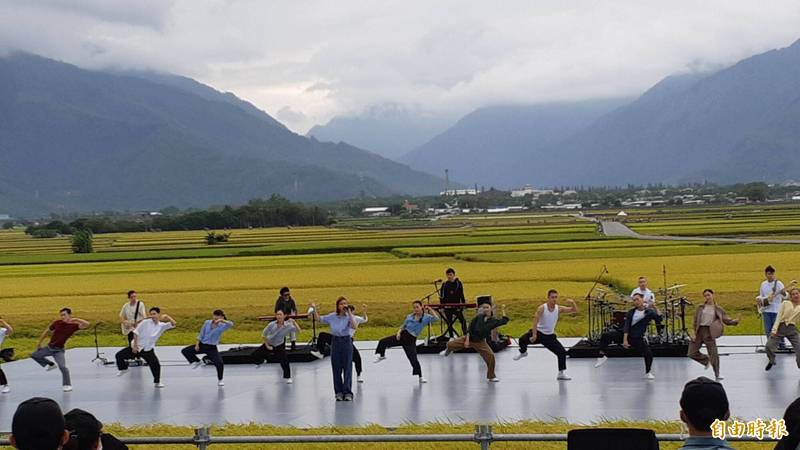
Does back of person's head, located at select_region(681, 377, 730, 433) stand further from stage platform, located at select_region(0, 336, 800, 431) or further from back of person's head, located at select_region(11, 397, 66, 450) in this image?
stage platform, located at select_region(0, 336, 800, 431)

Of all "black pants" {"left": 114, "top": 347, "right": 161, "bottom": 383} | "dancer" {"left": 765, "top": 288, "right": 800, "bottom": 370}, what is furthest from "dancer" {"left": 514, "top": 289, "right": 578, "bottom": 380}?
"black pants" {"left": 114, "top": 347, "right": 161, "bottom": 383}

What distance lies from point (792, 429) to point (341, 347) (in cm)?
1173

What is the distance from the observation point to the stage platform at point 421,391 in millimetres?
14414

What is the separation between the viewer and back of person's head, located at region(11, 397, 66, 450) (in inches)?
214

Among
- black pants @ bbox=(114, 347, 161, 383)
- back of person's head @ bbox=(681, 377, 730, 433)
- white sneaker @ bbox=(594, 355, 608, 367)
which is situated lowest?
white sneaker @ bbox=(594, 355, 608, 367)

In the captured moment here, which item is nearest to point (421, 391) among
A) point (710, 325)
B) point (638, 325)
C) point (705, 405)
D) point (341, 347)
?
point (341, 347)

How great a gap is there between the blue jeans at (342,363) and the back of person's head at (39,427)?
10.8m

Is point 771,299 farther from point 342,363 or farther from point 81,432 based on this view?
point 81,432

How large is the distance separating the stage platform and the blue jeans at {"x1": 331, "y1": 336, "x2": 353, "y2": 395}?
0.30m

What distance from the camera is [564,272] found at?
140 feet

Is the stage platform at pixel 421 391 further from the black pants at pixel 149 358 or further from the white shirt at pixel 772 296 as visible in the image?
the white shirt at pixel 772 296

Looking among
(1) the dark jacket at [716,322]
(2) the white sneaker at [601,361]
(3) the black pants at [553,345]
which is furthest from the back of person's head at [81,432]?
(2) the white sneaker at [601,361]

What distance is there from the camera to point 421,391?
16859 millimetres

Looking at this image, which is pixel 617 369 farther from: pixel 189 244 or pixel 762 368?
pixel 189 244
